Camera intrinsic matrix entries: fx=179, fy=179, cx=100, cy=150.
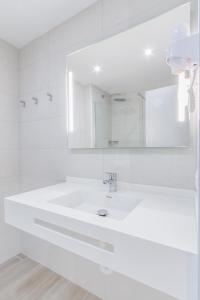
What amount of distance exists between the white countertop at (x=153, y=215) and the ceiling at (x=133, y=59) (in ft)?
2.22

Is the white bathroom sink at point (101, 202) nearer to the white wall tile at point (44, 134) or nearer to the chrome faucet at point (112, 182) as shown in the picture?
the chrome faucet at point (112, 182)

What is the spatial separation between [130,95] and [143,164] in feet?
1.57

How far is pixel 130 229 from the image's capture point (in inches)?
25.8

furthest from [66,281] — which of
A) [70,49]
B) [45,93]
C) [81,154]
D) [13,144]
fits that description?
[70,49]

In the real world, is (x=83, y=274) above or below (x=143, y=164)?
below

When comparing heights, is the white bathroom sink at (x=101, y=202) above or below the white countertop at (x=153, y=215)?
below

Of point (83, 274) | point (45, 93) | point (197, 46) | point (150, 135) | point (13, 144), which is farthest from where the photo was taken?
point (13, 144)

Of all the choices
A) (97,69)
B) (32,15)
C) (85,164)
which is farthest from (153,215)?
(32,15)

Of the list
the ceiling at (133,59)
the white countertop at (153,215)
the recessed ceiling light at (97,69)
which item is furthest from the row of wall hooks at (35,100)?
the white countertop at (153,215)

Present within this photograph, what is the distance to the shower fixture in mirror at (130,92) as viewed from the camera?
3.48ft

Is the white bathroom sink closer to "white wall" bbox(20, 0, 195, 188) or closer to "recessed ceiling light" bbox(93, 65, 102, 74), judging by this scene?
"white wall" bbox(20, 0, 195, 188)

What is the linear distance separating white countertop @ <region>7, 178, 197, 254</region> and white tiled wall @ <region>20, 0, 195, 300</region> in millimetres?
69

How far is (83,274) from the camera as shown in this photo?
1.43 meters

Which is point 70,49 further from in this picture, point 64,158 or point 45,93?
point 64,158
